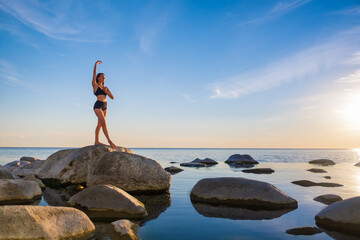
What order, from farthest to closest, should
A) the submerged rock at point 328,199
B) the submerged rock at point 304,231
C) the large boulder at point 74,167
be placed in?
the large boulder at point 74,167
the submerged rock at point 328,199
the submerged rock at point 304,231

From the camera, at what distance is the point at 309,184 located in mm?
10148

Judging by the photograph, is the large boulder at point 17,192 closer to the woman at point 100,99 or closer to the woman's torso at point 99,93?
the woman at point 100,99

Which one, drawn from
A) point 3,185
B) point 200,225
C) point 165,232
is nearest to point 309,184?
point 200,225

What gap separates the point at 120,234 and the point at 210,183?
155 inches

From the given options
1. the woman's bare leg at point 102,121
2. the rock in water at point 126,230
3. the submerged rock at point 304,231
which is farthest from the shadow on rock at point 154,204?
the woman's bare leg at point 102,121

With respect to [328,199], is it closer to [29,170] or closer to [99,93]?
[99,93]

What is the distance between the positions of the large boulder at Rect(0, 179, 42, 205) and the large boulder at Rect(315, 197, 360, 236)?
706 cm

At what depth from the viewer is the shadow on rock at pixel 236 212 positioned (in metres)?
5.52

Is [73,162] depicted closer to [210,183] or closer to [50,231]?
[210,183]

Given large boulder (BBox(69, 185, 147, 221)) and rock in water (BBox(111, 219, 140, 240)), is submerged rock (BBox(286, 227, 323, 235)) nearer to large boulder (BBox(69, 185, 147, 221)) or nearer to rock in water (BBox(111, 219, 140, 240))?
rock in water (BBox(111, 219, 140, 240))

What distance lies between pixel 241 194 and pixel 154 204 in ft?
7.69

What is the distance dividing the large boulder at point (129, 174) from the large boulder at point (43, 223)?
12.7 feet

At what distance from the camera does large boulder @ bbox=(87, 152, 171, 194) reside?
8.27m

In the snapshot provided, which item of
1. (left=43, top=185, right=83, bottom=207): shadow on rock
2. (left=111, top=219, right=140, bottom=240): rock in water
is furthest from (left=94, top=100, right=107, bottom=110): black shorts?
(left=111, top=219, right=140, bottom=240): rock in water
